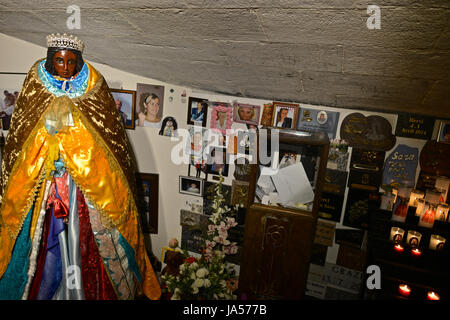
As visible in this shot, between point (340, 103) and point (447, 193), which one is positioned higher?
point (340, 103)

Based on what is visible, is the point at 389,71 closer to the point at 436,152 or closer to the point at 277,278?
the point at 436,152

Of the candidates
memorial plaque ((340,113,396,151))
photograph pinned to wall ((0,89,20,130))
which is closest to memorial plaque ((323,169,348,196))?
memorial plaque ((340,113,396,151))

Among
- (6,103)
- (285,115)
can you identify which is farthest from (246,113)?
(6,103)

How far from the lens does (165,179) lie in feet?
8.56

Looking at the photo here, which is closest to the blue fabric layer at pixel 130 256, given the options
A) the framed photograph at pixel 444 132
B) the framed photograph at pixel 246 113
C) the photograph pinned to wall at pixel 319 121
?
the framed photograph at pixel 246 113

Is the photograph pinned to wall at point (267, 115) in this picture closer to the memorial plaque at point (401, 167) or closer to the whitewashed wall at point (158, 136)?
the whitewashed wall at point (158, 136)

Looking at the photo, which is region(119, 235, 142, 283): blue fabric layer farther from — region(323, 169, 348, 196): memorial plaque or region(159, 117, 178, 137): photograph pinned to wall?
region(323, 169, 348, 196): memorial plaque

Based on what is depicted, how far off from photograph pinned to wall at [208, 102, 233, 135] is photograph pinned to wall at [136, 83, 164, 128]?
0.48 m

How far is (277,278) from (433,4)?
5.28ft

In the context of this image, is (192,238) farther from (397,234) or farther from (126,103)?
(397,234)

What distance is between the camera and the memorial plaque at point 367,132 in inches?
79.3

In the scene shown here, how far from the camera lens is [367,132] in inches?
80.7

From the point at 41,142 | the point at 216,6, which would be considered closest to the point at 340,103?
the point at 216,6

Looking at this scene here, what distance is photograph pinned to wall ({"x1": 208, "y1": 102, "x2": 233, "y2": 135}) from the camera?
2338 mm
